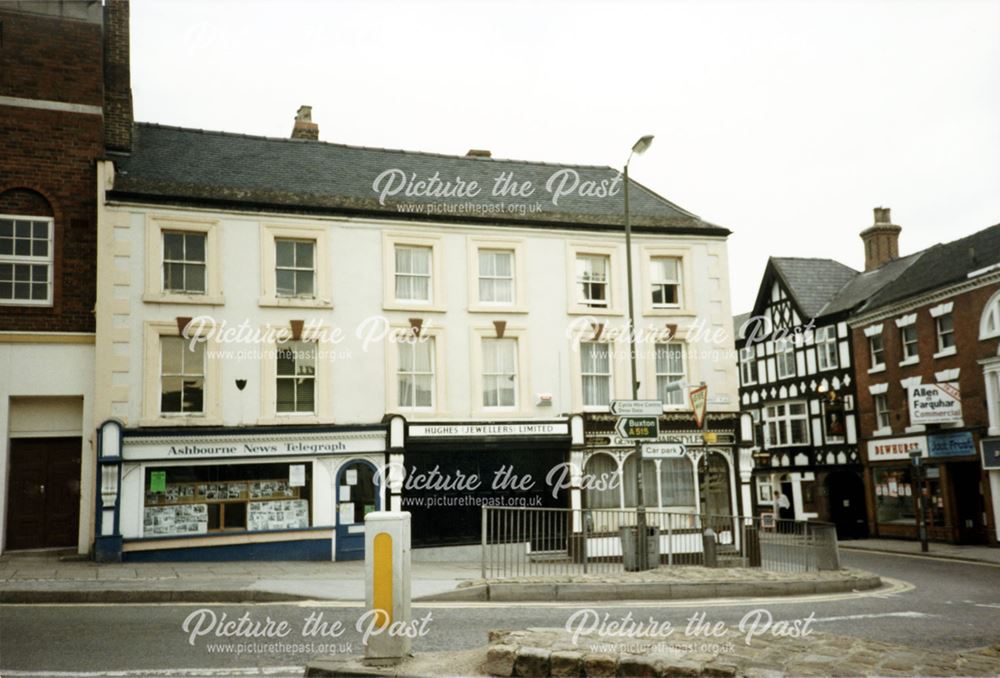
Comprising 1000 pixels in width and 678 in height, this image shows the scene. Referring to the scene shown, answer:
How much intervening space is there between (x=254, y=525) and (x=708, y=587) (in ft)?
36.0

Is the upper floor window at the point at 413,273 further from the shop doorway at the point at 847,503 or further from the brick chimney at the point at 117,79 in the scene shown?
the shop doorway at the point at 847,503

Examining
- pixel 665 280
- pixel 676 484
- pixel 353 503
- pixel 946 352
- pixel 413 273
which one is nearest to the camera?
pixel 353 503

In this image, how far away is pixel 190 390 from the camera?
20188mm

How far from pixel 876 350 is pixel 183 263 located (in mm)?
28044

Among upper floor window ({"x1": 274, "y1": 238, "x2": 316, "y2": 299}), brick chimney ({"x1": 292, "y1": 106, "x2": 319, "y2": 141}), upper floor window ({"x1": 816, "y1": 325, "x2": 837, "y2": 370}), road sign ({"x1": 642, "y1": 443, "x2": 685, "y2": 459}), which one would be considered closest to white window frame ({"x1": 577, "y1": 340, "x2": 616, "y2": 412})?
road sign ({"x1": 642, "y1": 443, "x2": 685, "y2": 459})

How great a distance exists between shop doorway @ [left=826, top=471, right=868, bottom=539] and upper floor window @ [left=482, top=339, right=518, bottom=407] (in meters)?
21.4

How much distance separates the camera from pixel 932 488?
1259 inches

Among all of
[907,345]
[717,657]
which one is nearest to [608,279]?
[907,345]

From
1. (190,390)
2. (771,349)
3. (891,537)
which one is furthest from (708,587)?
(771,349)

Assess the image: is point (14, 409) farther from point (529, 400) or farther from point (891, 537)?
point (891, 537)

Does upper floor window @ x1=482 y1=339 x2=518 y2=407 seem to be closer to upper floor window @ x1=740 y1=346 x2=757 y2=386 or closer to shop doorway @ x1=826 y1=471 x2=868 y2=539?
shop doorway @ x1=826 y1=471 x2=868 y2=539

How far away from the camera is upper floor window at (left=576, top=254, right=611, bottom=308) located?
2392 cm

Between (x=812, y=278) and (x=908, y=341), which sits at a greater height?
(x=812, y=278)

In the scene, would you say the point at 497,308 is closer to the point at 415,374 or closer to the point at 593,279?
the point at 415,374
